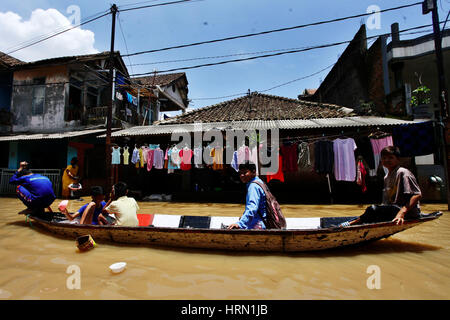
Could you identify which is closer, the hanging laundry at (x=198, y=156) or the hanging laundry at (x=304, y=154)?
the hanging laundry at (x=304, y=154)

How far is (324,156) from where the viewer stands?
776 centimetres

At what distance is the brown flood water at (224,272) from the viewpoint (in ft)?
8.47

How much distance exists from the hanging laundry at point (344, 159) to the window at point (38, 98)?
50.8 feet

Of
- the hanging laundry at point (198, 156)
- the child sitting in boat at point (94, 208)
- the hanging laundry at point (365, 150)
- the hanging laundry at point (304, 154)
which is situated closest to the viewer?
the child sitting in boat at point (94, 208)

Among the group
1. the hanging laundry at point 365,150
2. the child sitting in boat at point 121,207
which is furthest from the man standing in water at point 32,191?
the hanging laundry at point 365,150

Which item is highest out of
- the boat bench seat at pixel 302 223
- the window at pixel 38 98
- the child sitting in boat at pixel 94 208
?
the window at pixel 38 98

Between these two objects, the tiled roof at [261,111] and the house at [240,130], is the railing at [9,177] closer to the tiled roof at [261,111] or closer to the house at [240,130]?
the house at [240,130]

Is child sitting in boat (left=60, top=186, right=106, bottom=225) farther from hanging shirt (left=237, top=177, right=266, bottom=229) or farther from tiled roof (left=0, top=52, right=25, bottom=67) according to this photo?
tiled roof (left=0, top=52, right=25, bottom=67)

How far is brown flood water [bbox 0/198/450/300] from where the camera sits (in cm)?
258

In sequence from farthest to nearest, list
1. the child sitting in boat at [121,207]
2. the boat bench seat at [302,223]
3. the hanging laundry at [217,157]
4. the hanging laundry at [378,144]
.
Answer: the hanging laundry at [217,157] < the hanging laundry at [378,144] < the boat bench seat at [302,223] < the child sitting in boat at [121,207]

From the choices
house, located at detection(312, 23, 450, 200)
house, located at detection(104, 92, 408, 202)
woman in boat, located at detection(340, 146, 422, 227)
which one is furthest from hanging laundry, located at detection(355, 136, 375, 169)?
woman in boat, located at detection(340, 146, 422, 227)
